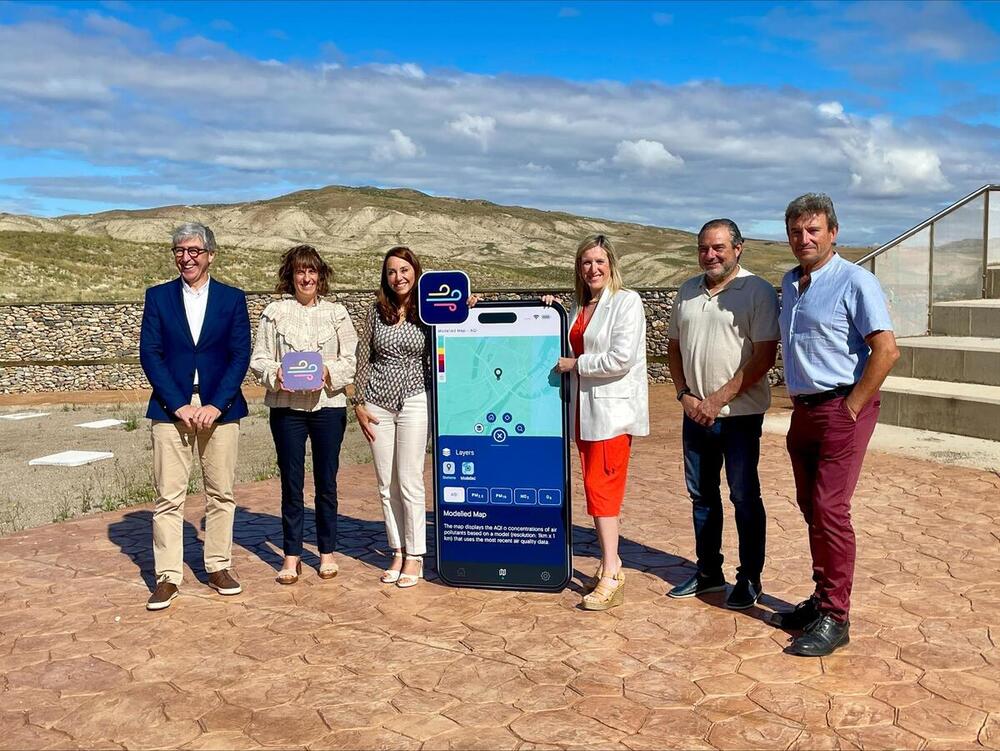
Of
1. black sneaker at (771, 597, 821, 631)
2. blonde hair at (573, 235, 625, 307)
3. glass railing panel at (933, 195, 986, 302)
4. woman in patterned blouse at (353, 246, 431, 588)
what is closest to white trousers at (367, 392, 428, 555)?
woman in patterned blouse at (353, 246, 431, 588)

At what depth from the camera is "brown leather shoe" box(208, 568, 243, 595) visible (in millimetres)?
5692

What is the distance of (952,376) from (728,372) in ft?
26.7

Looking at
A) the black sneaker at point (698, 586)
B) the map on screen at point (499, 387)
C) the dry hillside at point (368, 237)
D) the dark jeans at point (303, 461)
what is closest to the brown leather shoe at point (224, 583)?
the dark jeans at point (303, 461)

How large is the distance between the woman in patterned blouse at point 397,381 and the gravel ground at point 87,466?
399 cm

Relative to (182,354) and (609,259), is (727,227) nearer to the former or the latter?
(609,259)

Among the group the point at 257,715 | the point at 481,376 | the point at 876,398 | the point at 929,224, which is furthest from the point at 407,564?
the point at 929,224

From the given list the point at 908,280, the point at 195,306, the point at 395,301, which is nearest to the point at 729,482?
the point at 395,301

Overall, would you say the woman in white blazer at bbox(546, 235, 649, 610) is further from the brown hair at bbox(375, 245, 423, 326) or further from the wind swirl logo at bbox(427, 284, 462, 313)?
the brown hair at bbox(375, 245, 423, 326)

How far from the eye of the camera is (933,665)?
173 inches

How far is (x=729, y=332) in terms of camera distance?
4.86 metres

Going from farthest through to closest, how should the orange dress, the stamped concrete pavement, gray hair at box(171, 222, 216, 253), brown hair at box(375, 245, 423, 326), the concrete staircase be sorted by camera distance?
the concrete staircase, brown hair at box(375, 245, 423, 326), gray hair at box(171, 222, 216, 253), the orange dress, the stamped concrete pavement

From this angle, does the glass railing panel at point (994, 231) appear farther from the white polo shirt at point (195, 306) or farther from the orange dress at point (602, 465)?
the white polo shirt at point (195, 306)

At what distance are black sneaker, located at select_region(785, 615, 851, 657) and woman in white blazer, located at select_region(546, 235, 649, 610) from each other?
3.74 feet

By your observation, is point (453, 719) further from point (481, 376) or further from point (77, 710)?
point (481, 376)
